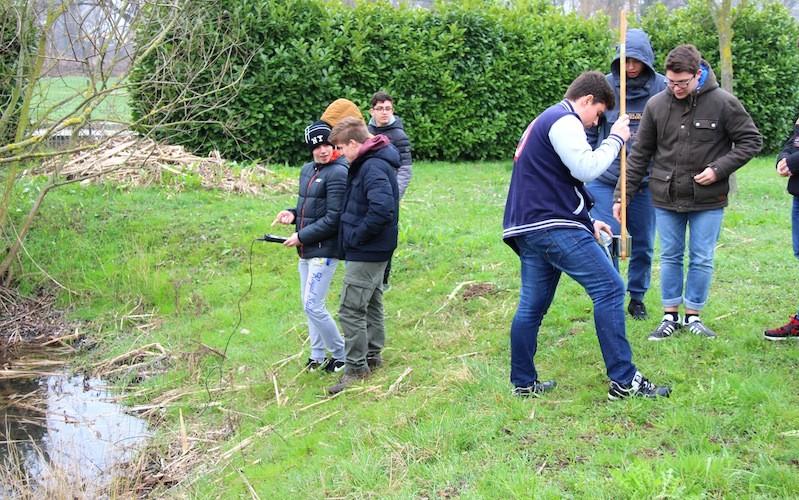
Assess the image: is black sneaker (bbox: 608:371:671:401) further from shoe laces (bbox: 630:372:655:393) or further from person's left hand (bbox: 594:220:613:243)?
person's left hand (bbox: 594:220:613:243)

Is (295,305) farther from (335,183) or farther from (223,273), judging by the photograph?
(335,183)

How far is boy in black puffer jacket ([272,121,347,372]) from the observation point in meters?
6.21

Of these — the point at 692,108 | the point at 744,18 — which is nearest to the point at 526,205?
the point at 692,108

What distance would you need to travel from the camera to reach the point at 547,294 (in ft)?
16.6

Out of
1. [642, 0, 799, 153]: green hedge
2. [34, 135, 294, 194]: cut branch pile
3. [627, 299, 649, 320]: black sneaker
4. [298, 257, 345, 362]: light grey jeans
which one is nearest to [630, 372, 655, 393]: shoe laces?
[627, 299, 649, 320]: black sneaker

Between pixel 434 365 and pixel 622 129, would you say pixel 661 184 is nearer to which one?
pixel 622 129

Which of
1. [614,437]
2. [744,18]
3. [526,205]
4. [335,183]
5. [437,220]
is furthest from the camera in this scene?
[744,18]

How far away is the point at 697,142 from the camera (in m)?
5.74

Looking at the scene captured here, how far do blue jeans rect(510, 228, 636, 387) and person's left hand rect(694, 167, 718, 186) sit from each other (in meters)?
1.25

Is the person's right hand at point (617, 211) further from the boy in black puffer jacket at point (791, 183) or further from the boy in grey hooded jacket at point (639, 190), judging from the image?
the boy in black puffer jacket at point (791, 183)

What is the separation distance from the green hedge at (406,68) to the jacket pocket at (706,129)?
8.73m

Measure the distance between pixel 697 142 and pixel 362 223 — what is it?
2.34 m

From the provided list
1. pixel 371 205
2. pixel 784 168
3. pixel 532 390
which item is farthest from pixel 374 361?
pixel 784 168

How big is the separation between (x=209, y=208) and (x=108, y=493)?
6423 millimetres
